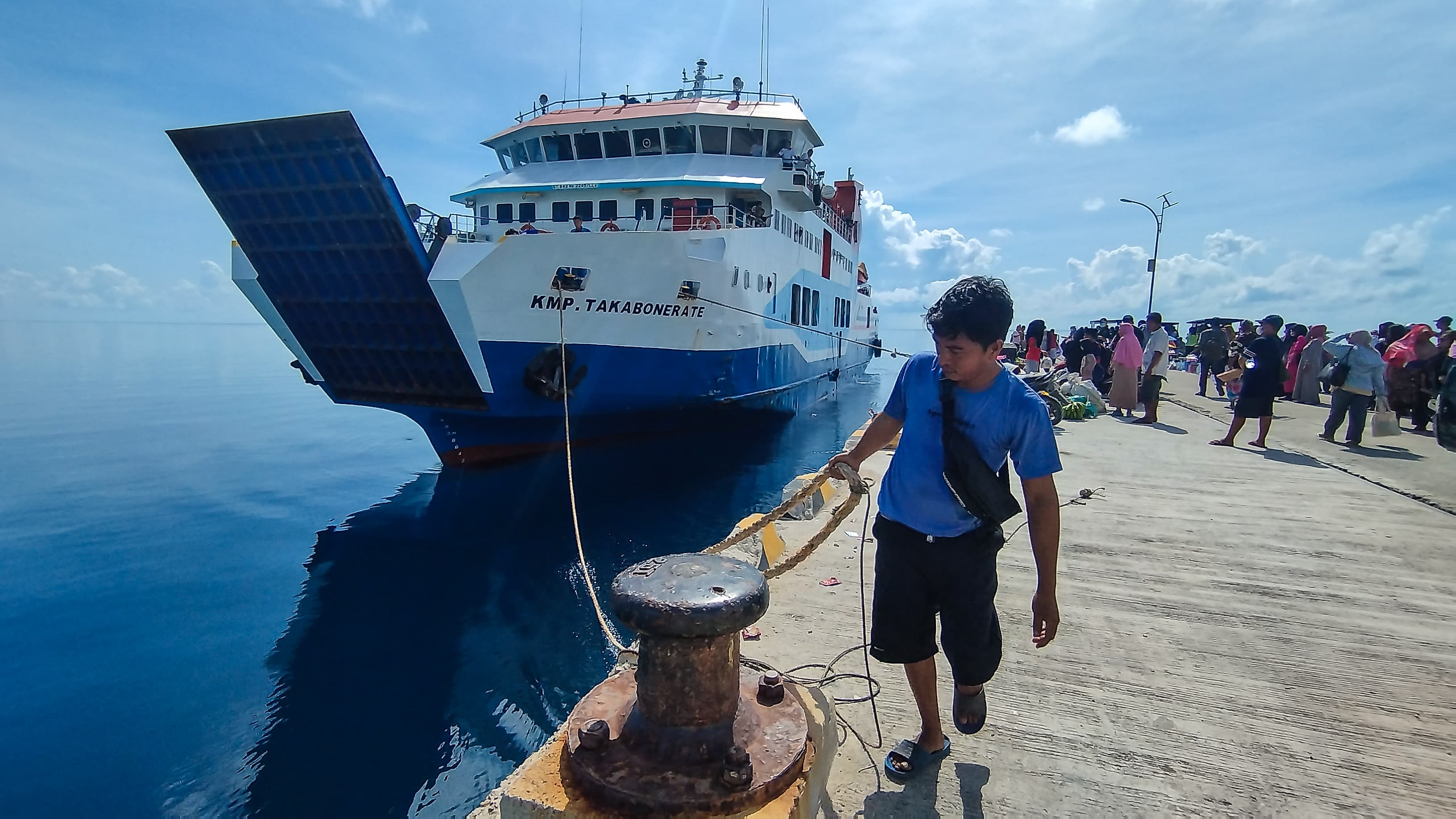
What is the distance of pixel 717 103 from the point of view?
15.2m

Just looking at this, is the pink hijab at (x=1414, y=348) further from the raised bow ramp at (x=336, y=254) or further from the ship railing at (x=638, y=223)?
the raised bow ramp at (x=336, y=254)

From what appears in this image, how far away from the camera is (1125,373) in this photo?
34.9 ft

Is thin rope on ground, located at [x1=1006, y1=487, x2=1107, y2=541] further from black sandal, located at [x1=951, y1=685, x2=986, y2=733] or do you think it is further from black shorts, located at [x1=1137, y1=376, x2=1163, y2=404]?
black shorts, located at [x1=1137, y1=376, x2=1163, y2=404]

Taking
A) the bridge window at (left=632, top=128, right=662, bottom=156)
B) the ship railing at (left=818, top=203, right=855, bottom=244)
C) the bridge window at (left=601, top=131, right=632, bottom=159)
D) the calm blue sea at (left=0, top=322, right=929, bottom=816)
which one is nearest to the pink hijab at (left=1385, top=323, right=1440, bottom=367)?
the calm blue sea at (left=0, top=322, right=929, bottom=816)

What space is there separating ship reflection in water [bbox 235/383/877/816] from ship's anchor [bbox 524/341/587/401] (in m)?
1.77

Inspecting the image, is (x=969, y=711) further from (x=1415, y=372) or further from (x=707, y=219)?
(x=1415, y=372)

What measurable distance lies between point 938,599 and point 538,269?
8.48 meters

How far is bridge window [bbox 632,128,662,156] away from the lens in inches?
571

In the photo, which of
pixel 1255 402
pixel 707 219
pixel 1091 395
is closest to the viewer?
pixel 1255 402

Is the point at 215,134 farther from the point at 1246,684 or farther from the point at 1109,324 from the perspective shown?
the point at 1109,324

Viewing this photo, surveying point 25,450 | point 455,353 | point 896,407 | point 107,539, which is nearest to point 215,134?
point 455,353

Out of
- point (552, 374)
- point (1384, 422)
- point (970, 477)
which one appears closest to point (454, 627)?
point (552, 374)

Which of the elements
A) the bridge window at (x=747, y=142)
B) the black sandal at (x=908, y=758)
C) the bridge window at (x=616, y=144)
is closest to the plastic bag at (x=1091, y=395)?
the bridge window at (x=747, y=142)

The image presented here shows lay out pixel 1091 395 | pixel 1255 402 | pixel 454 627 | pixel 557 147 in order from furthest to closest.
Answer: pixel 557 147
pixel 1091 395
pixel 1255 402
pixel 454 627
